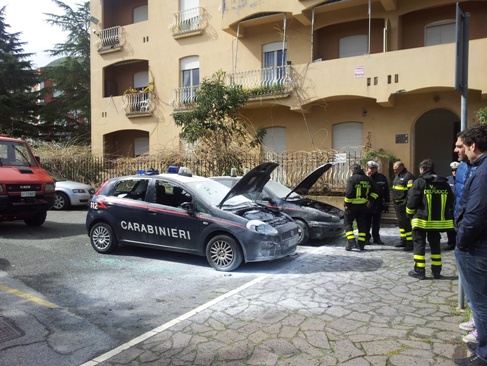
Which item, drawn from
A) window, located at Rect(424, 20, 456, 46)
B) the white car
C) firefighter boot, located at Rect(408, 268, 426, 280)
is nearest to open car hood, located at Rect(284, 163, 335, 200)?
firefighter boot, located at Rect(408, 268, 426, 280)

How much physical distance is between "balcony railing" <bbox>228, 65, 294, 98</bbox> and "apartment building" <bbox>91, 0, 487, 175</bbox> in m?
0.05

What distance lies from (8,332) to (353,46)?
15.6 metres

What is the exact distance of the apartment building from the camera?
46.3 feet

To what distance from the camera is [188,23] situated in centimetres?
1953

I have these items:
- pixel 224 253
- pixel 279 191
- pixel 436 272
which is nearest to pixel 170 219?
pixel 224 253

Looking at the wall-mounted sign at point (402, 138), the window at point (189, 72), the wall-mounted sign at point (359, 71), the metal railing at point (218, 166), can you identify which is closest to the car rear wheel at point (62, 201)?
the metal railing at point (218, 166)

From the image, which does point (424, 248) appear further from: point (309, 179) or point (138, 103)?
point (138, 103)

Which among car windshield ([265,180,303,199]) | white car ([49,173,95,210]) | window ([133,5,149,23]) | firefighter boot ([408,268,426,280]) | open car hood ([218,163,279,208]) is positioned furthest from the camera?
window ([133,5,149,23])

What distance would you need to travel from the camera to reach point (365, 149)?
601 inches

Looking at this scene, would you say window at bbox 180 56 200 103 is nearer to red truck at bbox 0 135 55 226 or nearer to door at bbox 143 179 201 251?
red truck at bbox 0 135 55 226

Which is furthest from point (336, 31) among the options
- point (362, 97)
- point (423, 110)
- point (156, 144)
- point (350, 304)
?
point (350, 304)

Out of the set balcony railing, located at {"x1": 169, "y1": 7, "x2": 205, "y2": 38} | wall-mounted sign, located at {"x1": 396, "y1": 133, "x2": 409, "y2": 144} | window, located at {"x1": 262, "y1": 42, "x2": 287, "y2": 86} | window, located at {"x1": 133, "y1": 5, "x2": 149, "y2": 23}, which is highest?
window, located at {"x1": 133, "y1": 5, "x2": 149, "y2": 23}

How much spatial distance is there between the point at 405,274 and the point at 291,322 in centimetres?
274

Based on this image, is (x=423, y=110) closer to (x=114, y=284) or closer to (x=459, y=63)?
(x=459, y=63)
